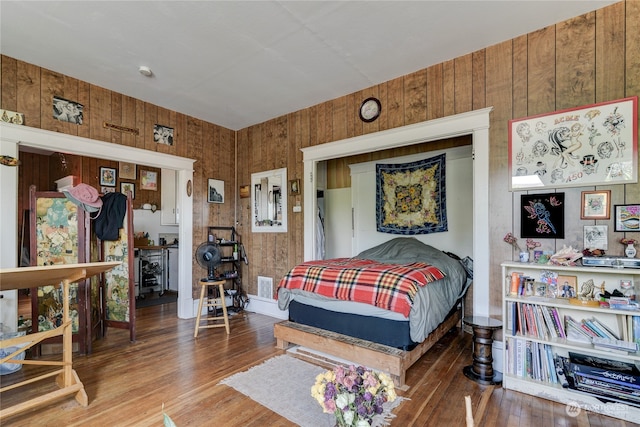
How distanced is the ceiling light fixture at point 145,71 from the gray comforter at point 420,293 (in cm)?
256

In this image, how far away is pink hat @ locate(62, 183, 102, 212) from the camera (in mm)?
2969

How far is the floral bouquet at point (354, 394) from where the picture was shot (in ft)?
3.68

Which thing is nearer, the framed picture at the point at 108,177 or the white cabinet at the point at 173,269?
the framed picture at the point at 108,177

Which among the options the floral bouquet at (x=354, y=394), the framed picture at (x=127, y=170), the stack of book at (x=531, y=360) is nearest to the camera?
the floral bouquet at (x=354, y=394)

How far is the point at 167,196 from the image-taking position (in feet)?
20.1

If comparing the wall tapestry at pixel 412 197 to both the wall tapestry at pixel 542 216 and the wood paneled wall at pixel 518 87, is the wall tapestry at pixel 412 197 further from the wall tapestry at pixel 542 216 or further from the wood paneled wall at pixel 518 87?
the wall tapestry at pixel 542 216

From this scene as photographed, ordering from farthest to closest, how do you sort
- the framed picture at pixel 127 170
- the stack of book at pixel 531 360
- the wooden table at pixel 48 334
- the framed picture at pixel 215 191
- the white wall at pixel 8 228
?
the framed picture at pixel 127 170 → the framed picture at pixel 215 191 → the white wall at pixel 8 228 → the stack of book at pixel 531 360 → the wooden table at pixel 48 334

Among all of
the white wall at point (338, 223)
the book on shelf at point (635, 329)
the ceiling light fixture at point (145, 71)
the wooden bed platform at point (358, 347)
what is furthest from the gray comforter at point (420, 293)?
the ceiling light fixture at point (145, 71)

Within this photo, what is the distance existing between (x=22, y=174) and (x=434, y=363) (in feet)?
24.0

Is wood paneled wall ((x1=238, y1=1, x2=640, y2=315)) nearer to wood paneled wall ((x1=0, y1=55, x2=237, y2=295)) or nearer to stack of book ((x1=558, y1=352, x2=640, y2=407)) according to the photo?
stack of book ((x1=558, y1=352, x2=640, y2=407))

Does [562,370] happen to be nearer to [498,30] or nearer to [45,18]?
[498,30]

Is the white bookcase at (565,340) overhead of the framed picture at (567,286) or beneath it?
beneath

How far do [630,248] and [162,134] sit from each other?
4.72 metres

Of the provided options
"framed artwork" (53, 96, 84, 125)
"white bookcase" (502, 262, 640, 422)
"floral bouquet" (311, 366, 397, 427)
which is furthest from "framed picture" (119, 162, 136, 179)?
"white bookcase" (502, 262, 640, 422)
